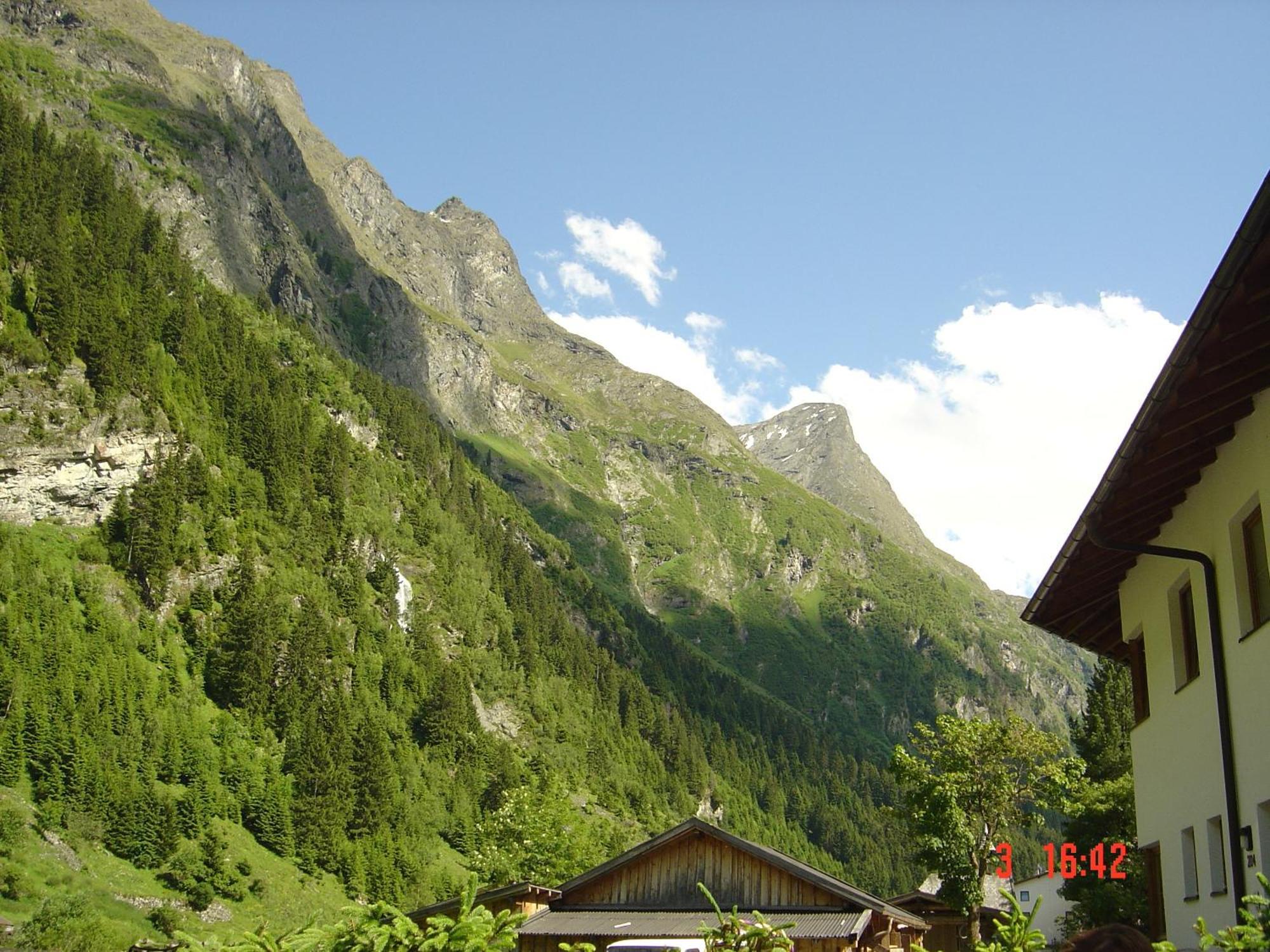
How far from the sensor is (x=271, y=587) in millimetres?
104312

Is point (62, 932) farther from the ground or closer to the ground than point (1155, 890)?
closer to the ground

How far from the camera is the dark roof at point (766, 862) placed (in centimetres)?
2630

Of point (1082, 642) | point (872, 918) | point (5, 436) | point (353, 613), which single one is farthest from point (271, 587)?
point (1082, 642)

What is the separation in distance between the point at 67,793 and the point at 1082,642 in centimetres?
6814

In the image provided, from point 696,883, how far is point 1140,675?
15.4m

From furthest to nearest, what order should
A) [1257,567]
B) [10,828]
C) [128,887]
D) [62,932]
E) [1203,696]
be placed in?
[128,887] → [10,828] → [62,932] → [1203,696] → [1257,567]

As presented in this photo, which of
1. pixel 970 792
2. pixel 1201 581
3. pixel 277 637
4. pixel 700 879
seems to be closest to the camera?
pixel 1201 581

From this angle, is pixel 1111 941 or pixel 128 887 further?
pixel 128 887

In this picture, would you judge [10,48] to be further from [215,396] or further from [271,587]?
[271,587]

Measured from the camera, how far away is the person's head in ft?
13.8

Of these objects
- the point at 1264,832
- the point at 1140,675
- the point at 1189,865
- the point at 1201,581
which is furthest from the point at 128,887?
the point at 1264,832

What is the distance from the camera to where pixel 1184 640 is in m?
13.1
